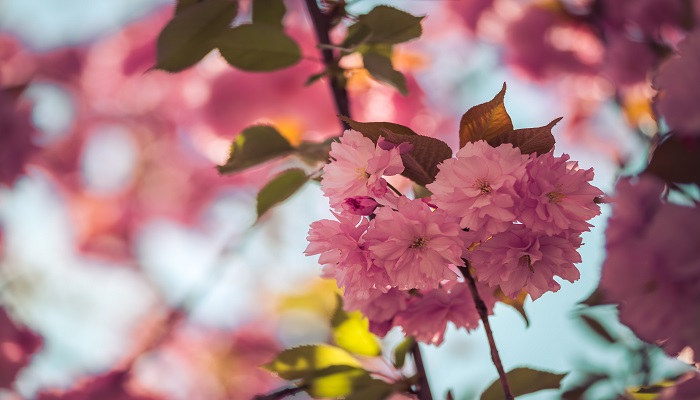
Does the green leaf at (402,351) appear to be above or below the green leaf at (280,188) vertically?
below

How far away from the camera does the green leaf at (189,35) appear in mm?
531

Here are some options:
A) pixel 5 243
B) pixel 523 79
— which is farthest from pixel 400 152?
pixel 5 243

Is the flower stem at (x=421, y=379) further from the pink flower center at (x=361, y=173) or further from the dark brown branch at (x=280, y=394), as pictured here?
the pink flower center at (x=361, y=173)

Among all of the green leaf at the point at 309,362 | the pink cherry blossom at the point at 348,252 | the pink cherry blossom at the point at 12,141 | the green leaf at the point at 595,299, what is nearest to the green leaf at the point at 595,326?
the green leaf at the point at 595,299

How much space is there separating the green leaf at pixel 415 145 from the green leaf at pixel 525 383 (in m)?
0.16

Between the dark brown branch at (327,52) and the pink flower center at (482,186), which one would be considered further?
the dark brown branch at (327,52)

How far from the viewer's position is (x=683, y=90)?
1.40 ft

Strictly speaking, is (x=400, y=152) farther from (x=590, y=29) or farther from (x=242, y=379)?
(x=242, y=379)

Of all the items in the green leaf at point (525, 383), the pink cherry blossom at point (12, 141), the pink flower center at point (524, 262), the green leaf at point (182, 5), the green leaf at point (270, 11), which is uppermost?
the green leaf at point (182, 5)

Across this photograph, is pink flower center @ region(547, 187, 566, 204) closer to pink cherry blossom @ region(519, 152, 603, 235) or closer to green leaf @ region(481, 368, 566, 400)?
pink cherry blossom @ region(519, 152, 603, 235)

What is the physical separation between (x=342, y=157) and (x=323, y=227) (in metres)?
0.04

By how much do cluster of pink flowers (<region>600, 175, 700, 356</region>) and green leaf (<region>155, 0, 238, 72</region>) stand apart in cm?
37

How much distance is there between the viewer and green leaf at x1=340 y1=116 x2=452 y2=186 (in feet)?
1.10

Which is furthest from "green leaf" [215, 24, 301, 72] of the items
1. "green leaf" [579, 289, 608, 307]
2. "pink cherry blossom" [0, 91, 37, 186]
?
"pink cherry blossom" [0, 91, 37, 186]
